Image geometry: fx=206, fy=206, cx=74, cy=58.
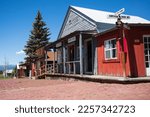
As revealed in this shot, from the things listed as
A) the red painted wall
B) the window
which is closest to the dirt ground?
the red painted wall

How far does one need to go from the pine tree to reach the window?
2778 centimetres

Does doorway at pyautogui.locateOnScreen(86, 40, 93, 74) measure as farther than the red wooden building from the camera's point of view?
Yes

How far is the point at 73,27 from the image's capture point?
21188 millimetres

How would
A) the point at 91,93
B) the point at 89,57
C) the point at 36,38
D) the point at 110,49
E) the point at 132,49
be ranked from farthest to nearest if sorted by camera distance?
the point at 36,38
the point at 89,57
the point at 110,49
the point at 132,49
the point at 91,93

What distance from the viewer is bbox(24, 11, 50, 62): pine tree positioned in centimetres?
4131

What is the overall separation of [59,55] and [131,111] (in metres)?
18.2

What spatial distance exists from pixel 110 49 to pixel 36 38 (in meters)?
30.8

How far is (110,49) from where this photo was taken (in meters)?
13.6

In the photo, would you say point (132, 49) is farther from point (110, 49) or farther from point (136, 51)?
point (110, 49)

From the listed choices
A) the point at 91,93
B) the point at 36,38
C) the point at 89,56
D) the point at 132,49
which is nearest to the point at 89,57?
the point at 89,56

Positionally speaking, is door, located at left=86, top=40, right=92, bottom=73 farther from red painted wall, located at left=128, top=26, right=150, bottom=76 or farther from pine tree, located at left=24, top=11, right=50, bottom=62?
pine tree, located at left=24, top=11, right=50, bottom=62

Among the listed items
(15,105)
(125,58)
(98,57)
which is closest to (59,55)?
(98,57)

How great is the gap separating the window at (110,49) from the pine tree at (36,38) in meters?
27.8

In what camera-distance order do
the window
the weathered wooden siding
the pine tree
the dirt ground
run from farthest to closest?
the pine tree < the weathered wooden siding < the window < the dirt ground
